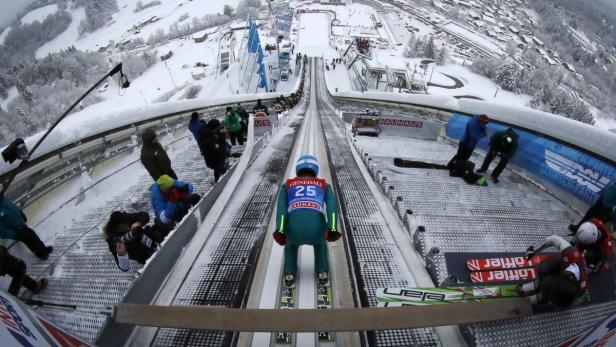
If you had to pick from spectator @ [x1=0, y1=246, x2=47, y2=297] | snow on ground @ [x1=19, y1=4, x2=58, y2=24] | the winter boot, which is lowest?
snow on ground @ [x1=19, y1=4, x2=58, y2=24]

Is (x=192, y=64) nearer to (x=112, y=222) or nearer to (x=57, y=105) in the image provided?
(x=57, y=105)

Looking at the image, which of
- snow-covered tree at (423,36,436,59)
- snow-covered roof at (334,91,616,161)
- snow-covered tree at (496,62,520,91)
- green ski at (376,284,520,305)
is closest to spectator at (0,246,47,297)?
green ski at (376,284,520,305)

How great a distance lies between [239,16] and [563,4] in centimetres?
18389

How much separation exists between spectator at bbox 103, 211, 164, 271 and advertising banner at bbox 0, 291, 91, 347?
160 centimetres

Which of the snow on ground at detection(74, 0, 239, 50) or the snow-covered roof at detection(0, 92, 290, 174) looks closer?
the snow-covered roof at detection(0, 92, 290, 174)

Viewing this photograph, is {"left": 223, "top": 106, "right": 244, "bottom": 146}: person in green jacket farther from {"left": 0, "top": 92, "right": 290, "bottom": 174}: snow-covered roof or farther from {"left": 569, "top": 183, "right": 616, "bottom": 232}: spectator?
{"left": 569, "top": 183, "right": 616, "bottom": 232}: spectator

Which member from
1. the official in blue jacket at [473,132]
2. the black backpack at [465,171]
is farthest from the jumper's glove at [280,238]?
the official in blue jacket at [473,132]

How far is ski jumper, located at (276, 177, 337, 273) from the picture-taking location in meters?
3.12

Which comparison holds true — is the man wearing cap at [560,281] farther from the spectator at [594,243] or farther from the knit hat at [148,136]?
the knit hat at [148,136]

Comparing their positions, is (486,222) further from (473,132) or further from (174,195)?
(174,195)

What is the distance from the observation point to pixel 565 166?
5.33m

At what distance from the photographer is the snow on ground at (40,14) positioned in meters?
127

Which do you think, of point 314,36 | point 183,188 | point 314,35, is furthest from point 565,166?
point 314,35

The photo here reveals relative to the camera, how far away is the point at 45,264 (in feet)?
13.5
